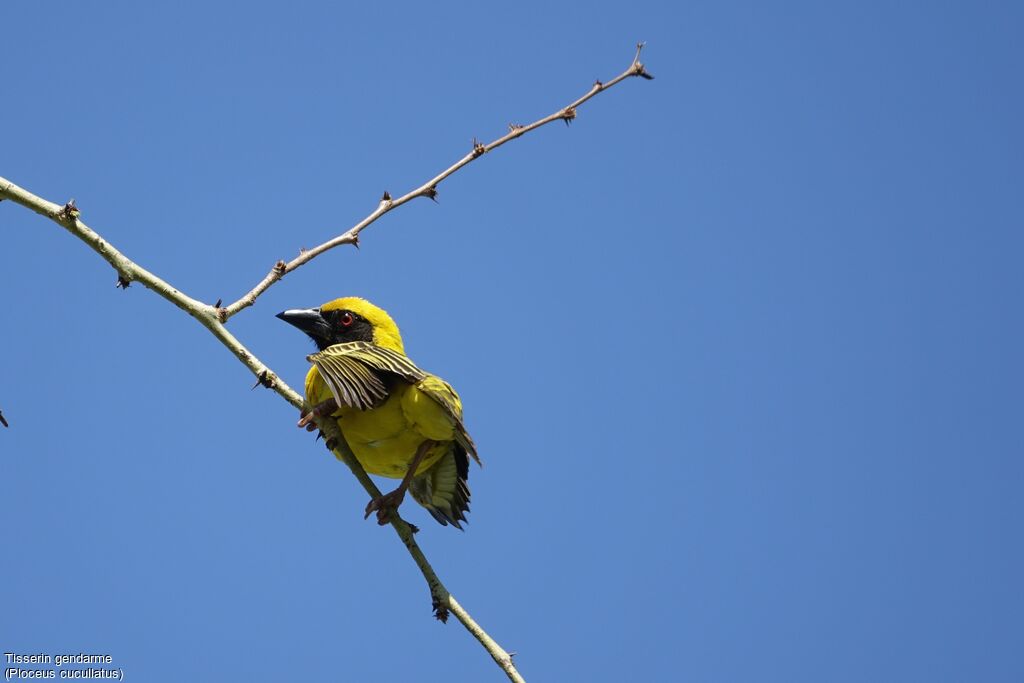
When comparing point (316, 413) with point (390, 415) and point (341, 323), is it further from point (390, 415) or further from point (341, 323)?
point (341, 323)

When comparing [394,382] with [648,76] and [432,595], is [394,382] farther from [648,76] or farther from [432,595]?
[648,76]

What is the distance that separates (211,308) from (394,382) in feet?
4.70

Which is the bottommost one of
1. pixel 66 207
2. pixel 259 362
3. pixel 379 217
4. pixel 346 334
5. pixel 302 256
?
pixel 259 362

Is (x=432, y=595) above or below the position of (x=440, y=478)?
below

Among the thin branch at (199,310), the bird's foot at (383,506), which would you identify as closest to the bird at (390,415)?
the bird's foot at (383,506)

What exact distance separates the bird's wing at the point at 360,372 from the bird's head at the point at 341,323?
931 millimetres

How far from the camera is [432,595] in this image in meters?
4.27

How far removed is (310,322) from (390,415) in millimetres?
1457

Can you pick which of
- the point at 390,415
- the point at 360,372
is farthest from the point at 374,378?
the point at 390,415

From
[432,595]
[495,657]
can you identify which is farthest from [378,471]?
[495,657]

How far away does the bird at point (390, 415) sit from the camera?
5047 millimetres

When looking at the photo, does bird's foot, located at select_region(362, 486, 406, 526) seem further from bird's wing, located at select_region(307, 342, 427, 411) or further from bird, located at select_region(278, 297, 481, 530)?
bird's wing, located at select_region(307, 342, 427, 411)

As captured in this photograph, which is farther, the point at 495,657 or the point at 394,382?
the point at 394,382

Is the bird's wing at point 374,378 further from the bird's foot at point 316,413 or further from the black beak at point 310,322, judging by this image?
the black beak at point 310,322
